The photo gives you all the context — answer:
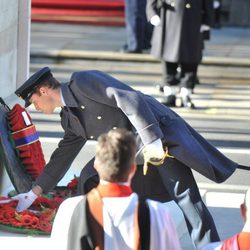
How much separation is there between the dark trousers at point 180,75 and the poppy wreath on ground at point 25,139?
4579 millimetres

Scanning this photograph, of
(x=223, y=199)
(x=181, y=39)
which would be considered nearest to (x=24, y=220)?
(x=223, y=199)

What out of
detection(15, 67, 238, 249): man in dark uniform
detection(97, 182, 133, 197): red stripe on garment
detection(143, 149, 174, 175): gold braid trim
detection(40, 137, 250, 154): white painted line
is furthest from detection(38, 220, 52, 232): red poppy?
detection(40, 137, 250, 154): white painted line

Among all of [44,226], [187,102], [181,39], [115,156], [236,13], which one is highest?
[115,156]

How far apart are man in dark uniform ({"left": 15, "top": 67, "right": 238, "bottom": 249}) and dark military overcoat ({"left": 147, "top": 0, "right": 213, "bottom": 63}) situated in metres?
5.21

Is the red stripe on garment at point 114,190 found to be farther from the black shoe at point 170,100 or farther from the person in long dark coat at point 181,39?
the black shoe at point 170,100

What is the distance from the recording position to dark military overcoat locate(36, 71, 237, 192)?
227 inches

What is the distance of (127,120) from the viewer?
19.9ft

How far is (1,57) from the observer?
729 centimetres

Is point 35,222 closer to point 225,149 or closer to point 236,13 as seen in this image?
point 225,149

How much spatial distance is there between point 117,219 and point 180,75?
740 centimetres

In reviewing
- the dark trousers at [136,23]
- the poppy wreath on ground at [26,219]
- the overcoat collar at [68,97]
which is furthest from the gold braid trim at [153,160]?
the dark trousers at [136,23]

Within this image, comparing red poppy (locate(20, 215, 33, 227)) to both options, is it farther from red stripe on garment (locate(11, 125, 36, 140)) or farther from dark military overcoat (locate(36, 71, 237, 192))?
red stripe on garment (locate(11, 125, 36, 140))

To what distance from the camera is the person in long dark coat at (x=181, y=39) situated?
37.2ft

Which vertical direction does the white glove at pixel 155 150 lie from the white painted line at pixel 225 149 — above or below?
above
